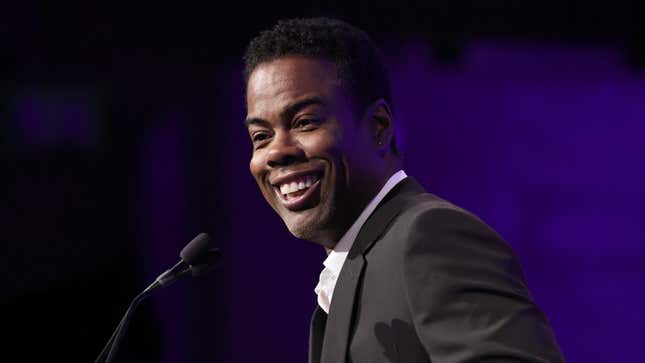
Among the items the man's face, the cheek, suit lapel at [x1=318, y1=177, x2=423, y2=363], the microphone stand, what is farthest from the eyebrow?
the microphone stand

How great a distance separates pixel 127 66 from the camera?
141 inches

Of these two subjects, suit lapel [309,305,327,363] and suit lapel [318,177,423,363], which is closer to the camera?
suit lapel [318,177,423,363]

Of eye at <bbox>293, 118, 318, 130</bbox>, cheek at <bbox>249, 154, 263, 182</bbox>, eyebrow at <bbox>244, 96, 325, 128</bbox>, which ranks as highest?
eyebrow at <bbox>244, 96, 325, 128</bbox>

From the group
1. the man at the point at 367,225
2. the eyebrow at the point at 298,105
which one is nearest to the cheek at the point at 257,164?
the man at the point at 367,225

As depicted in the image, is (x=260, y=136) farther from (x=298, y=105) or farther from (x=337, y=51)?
(x=337, y=51)

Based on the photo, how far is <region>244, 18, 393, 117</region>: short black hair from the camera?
1609mm

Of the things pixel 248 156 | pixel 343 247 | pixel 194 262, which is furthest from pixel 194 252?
pixel 248 156

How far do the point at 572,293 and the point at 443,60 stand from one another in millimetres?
1340

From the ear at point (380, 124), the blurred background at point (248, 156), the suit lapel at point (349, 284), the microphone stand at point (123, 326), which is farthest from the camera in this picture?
the blurred background at point (248, 156)

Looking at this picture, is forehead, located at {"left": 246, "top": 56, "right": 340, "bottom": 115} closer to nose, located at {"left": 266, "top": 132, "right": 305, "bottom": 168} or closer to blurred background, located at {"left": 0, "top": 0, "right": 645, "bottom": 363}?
nose, located at {"left": 266, "top": 132, "right": 305, "bottom": 168}

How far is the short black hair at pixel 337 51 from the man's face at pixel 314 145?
0.02 metres

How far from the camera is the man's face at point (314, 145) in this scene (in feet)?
5.10

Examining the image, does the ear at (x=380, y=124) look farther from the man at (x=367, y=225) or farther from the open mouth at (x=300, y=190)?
the open mouth at (x=300, y=190)

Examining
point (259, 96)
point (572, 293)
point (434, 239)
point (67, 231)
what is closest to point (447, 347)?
point (434, 239)
